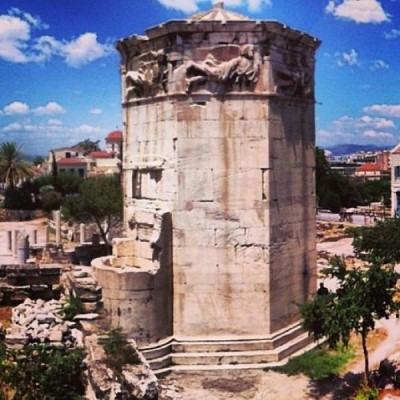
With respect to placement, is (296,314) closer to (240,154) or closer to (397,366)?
(397,366)

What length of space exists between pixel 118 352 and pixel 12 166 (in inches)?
2321

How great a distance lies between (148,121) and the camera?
52.6 ft

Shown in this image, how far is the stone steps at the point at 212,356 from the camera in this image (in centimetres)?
1483

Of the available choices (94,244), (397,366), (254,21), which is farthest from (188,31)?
(94,244)

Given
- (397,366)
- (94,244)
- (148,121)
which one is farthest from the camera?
(94,244)

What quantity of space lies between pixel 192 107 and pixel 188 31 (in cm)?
180

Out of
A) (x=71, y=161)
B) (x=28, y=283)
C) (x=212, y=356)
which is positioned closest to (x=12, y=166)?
(x=71, y=161)

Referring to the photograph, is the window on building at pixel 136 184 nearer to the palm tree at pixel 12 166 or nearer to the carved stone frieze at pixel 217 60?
the carved stone frieze at pixel 217 60

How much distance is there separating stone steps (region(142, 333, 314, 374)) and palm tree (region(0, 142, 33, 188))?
55.8m

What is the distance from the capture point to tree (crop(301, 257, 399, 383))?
42.7 feet

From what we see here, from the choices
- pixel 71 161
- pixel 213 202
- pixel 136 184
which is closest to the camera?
pixel 213 202

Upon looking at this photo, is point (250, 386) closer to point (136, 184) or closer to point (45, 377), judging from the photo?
point (45, 377)

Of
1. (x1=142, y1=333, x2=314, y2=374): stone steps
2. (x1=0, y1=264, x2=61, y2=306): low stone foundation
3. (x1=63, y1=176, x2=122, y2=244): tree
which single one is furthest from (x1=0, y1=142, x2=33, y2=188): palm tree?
(x1=142, y1=333, x2=314, y2=374): stone steps

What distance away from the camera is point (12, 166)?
6825 cm
